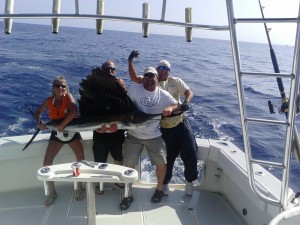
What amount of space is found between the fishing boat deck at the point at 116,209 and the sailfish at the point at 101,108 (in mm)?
495


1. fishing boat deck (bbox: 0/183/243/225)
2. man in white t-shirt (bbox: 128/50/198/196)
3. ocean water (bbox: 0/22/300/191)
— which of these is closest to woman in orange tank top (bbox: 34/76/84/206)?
fishing boat deck (bbox: 0/183/243/225)

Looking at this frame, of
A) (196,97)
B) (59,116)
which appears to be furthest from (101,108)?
(196,97)

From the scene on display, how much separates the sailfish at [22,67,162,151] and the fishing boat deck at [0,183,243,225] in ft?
1.62

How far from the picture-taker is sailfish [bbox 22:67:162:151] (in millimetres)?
2922

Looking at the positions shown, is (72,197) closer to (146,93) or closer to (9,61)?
(146,93)

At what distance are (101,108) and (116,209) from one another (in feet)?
2.98

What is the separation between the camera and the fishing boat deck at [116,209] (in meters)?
2.71

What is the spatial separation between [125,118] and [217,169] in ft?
3.41

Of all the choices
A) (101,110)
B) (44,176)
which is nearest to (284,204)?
(44,176)

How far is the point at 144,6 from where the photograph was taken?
1.75 meters

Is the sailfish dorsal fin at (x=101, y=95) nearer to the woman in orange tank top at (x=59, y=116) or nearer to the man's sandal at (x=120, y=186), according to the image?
the woman in orange tank top at (x=59, y=116)

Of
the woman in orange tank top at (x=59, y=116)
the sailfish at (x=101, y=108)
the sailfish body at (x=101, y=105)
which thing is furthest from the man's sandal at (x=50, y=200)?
the sailfish body at (x=101, y=105)

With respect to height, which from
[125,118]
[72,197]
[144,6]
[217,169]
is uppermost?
[144,6]

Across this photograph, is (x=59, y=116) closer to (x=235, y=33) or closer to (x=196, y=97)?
(x=235, y=33)
